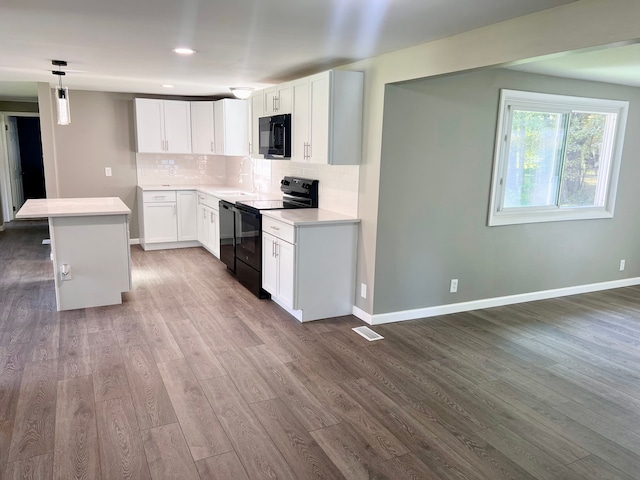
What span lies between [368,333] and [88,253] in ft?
8.68

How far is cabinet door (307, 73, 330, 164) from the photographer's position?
12.3ft

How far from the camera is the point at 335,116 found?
12.2 feet

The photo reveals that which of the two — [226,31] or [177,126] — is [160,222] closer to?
[177,126]

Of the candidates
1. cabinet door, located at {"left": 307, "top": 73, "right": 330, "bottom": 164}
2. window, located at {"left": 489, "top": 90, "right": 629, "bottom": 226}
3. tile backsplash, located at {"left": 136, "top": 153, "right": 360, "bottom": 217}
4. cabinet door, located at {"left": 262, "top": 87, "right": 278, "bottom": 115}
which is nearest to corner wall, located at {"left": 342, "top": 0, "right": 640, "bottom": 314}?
cabinet door, located at {"left": 307, "top": 73, "right": 330, "bottom": 164}

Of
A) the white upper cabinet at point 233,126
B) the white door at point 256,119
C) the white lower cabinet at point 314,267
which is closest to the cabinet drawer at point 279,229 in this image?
the white lower cabinet at point 314,267

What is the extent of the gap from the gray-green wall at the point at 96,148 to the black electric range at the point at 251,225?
7.23 ft

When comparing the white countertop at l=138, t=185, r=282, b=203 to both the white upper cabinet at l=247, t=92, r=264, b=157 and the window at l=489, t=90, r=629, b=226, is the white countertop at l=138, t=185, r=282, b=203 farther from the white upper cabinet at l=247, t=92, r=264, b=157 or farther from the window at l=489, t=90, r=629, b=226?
the window at l=489, t=90, r=629, b=226

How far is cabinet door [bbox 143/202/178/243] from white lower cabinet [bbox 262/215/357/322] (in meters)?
2.79

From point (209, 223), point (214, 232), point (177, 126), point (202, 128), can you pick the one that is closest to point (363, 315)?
point (214, 232)

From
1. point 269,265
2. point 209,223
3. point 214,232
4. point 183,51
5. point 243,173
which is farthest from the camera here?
point 243,173

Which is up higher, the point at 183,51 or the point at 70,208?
the point at 183,51

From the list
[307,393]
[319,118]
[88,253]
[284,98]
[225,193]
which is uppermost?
[284,98]

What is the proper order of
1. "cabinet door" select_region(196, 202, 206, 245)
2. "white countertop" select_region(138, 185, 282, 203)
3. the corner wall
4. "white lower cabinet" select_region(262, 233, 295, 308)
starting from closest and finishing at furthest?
the corner wall, "white lower cabinet" select_region(262, 233, 295, 308), "white countertop" select_region(138, 185, 282, 203), "cabinet door" select_region(196, 202, 206, 245)

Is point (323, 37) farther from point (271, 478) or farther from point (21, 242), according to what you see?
point (21, 242)
